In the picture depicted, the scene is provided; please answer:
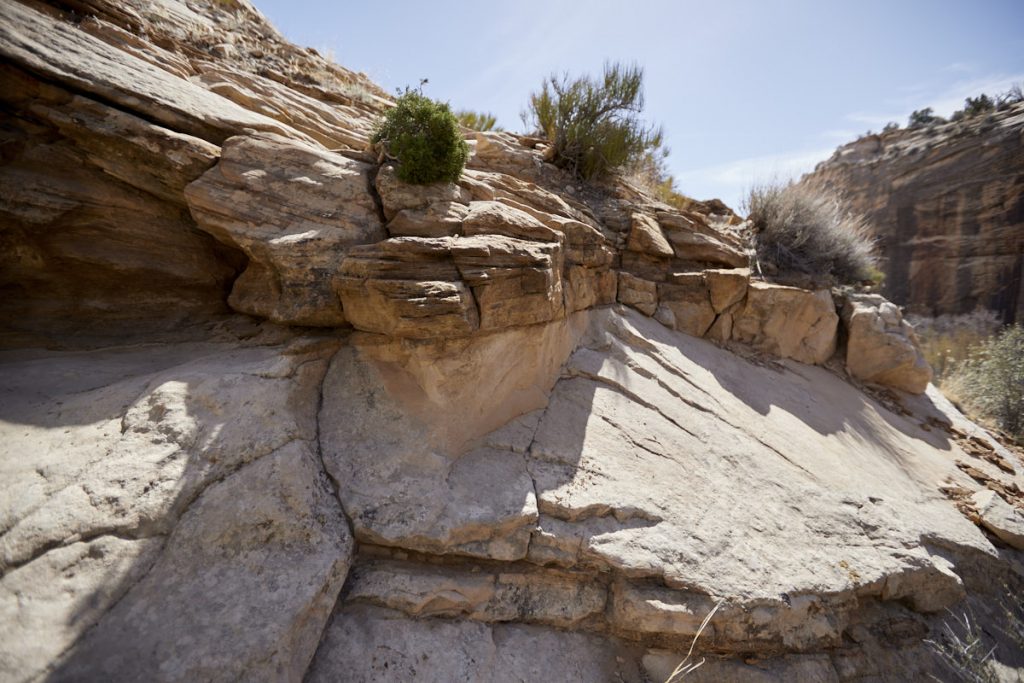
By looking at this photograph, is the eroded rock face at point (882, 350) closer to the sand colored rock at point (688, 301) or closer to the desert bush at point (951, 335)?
the sand colored rock at point (688, 301)

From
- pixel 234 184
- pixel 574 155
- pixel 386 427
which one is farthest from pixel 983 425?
pixel 234 184

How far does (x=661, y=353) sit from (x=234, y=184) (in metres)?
4.68

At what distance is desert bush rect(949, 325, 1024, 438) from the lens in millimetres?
7062

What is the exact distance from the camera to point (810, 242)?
680 centimetres

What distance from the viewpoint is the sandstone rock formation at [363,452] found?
2338 millimetres

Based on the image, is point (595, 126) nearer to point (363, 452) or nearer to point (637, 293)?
point (637, 293)

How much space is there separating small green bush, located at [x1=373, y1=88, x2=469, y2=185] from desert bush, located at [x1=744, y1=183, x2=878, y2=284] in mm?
5414

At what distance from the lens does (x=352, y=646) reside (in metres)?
2.40

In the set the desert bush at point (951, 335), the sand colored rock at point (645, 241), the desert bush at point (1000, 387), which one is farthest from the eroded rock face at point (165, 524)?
the desert bush at point (951, 335)

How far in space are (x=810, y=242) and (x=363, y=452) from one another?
7.56 metres

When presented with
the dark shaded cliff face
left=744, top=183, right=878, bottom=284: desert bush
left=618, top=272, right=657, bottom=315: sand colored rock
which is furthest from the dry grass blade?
the dark shaded cliff face

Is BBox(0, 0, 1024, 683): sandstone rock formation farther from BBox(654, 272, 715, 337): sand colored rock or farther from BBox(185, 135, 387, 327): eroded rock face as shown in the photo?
BBox(654, 272, 715, 337): sand colored rock

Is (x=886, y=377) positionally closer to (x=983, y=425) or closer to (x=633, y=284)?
(x=983, y=425)

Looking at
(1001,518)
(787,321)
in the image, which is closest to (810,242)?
Answer: (787,321)
